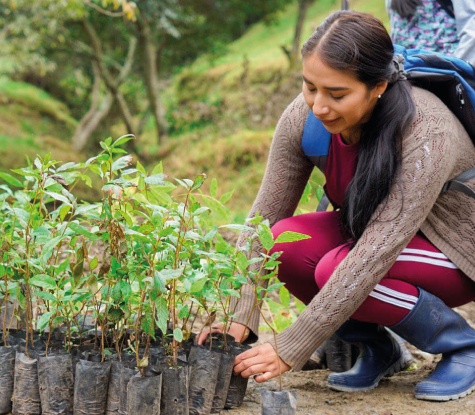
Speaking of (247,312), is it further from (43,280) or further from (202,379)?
(43,280)

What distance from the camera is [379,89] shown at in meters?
1.77

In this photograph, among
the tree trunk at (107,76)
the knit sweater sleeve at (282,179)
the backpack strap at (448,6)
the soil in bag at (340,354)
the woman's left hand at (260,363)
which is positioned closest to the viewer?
the woman's left hand at (260,363)

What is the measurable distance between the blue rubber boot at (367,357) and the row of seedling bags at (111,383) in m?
0.47

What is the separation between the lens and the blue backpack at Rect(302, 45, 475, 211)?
5.99 feet

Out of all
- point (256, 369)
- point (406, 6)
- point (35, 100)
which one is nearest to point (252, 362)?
point (256, 369)

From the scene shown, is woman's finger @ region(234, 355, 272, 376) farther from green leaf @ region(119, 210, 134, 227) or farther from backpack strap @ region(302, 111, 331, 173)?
backpack strap @ region(302, 111, 331, 173)

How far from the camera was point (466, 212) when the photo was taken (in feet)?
6.23

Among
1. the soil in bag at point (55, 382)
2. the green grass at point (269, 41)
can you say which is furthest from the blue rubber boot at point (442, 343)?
the green grass at point (269, 41)

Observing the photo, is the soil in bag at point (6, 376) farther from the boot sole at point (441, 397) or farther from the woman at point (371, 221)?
the boot sole at point (441, 397)

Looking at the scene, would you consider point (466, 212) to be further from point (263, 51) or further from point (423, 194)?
point (263, 51)

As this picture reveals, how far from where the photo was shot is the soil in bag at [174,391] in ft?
5.23

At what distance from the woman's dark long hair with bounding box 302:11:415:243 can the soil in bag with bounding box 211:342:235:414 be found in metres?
0.54

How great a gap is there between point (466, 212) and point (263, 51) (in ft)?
42.8

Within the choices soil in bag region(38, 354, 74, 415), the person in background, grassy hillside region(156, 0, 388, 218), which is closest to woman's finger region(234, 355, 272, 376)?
soil in bag region(38, 354, 74, 415)
